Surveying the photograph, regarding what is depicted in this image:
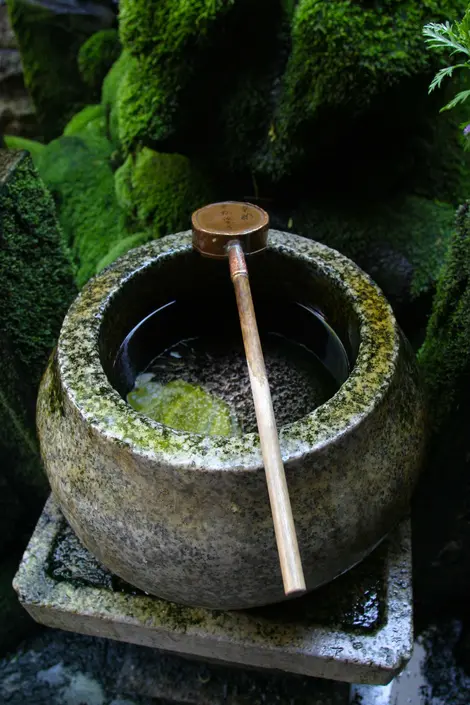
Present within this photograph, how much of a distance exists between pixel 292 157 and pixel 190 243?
0.86 metres

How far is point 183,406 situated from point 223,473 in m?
0.62

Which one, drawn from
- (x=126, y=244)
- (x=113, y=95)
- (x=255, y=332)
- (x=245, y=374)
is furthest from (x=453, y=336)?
(x=113, y=95)

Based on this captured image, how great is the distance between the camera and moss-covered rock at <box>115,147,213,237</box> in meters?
3.03

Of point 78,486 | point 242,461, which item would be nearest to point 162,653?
point 78,486

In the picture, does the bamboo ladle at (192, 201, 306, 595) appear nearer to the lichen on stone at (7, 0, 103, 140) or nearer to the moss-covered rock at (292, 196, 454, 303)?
the moss-covered rock at (292, 196, 454, 303)

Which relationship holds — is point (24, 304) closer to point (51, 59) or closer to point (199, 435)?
point (199, 435)

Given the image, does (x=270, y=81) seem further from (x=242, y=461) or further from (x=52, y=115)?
(x=52, y=115)

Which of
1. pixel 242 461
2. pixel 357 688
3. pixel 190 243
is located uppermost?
pixel 190 243

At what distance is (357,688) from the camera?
2594 mm

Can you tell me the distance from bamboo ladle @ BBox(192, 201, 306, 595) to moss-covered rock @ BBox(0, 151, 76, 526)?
30.6 inches

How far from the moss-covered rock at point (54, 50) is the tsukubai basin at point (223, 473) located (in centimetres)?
316

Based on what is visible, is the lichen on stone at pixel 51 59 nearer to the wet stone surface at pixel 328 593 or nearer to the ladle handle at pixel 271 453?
the ladle handle at pixel 271 453

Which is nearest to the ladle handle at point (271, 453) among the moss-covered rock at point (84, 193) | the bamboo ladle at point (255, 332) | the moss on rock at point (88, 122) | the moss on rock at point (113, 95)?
the bamboo ladle at point (255, 332)

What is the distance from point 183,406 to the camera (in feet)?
6.44
